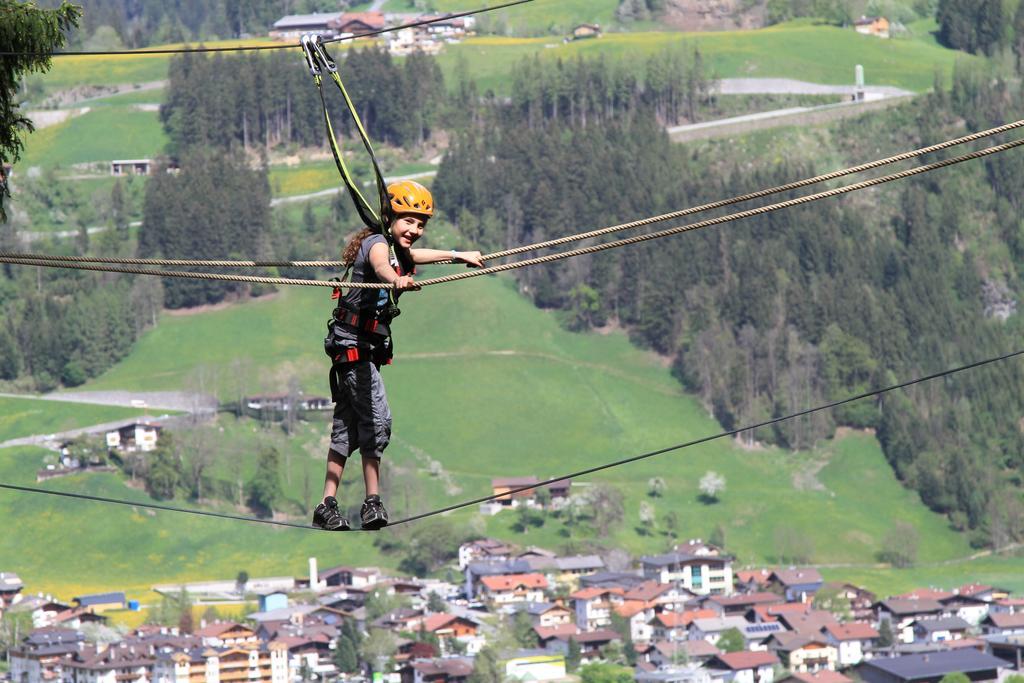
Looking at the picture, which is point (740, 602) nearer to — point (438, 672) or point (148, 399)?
point (438, 672)

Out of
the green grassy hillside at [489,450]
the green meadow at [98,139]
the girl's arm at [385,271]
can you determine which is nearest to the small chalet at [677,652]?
the green grassy hillside at [489,450]

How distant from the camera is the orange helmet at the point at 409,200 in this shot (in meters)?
14.3

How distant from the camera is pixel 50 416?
14850cm

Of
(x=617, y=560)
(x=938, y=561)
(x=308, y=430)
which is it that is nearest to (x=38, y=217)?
(x=308, y=430)

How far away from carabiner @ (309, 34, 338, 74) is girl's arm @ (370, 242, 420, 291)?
4.58 feet

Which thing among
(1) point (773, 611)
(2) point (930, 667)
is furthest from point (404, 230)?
(1) point (773, 611)

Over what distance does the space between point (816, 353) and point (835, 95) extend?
38.9 meters

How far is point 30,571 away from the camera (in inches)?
5037

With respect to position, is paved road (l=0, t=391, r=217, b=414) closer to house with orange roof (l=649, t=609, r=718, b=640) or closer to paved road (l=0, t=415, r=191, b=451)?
paved road (l=0, t=415, r=191, b=451)

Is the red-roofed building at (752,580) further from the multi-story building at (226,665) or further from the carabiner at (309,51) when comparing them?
the carabiner at (309,51)

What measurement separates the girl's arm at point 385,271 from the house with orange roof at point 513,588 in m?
105

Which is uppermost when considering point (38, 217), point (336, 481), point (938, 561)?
point (336, 481)

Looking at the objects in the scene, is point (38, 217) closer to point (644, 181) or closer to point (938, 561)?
point (644, 181)

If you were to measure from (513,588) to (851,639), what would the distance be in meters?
19.5
